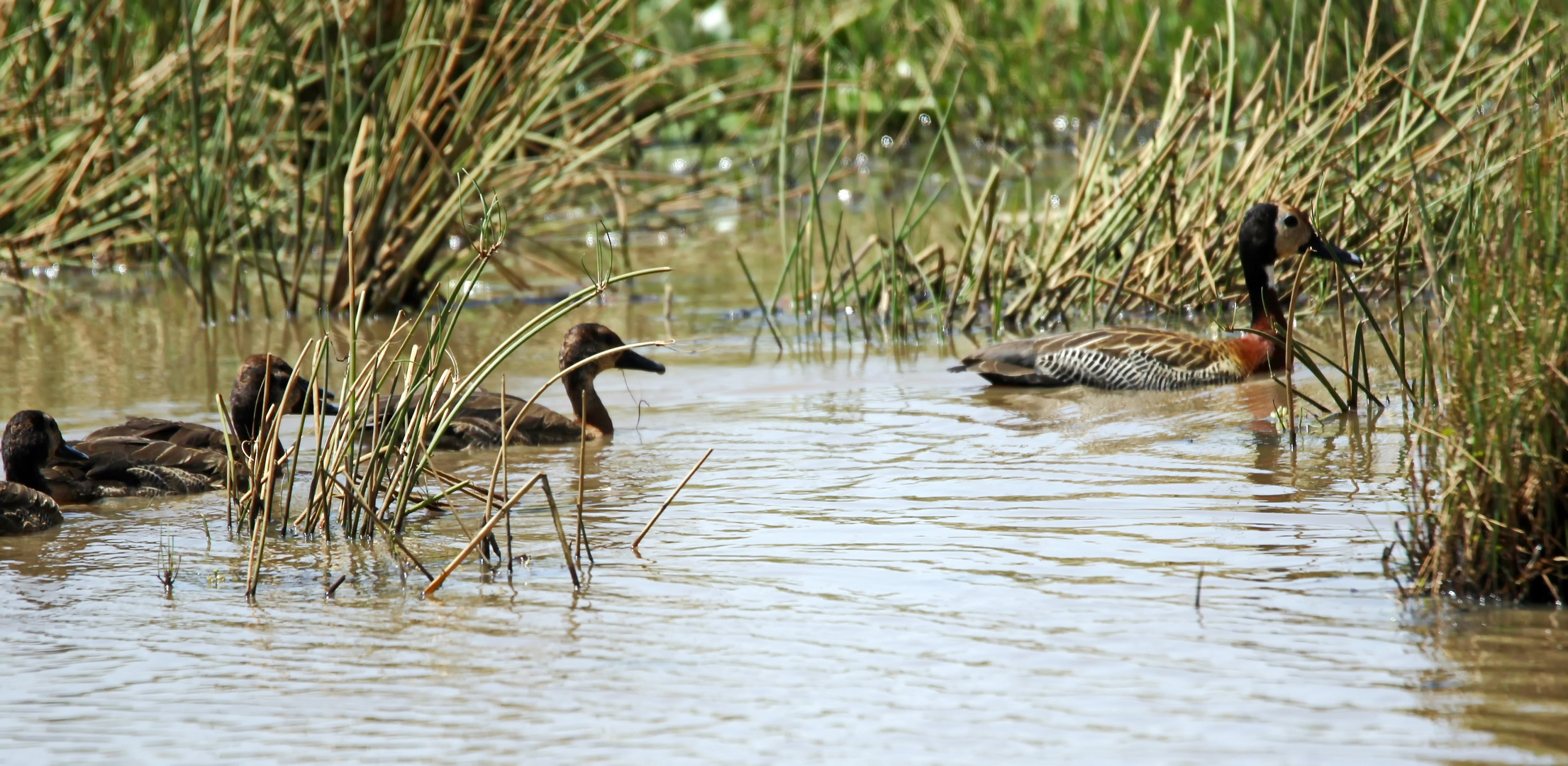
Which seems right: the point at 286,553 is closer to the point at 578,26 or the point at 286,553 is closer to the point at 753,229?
the point at 578,26

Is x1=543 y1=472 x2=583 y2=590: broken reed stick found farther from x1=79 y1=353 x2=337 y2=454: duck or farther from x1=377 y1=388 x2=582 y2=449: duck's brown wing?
x1=377 y1=388 x2=582 y2=449: duck's brown wing

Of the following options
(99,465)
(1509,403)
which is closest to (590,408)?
(99,465)

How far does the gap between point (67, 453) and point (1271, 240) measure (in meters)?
5.27

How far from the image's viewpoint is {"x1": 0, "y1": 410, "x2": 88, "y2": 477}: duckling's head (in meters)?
6.31

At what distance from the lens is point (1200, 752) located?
359cm

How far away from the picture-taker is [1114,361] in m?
8.31

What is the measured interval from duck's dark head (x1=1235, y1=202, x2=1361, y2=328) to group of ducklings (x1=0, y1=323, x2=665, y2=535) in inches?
118

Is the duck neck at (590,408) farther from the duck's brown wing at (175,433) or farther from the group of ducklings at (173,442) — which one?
the duck's brown wing at (175,433)

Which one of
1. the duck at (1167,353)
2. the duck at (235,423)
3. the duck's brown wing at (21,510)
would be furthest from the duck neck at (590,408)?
the duck's brown wing at (21,510)

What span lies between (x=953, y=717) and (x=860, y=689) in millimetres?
270

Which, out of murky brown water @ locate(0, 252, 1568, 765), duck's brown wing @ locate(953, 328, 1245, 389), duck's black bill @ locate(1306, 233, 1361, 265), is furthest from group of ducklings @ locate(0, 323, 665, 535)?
duck's black bill @ locate(1306, 233, 1361, 265)

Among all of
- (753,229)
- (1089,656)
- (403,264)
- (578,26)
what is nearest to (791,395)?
(578,26)

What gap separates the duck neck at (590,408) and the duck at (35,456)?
209 cm

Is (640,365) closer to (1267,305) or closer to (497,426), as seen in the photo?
(497,426)
